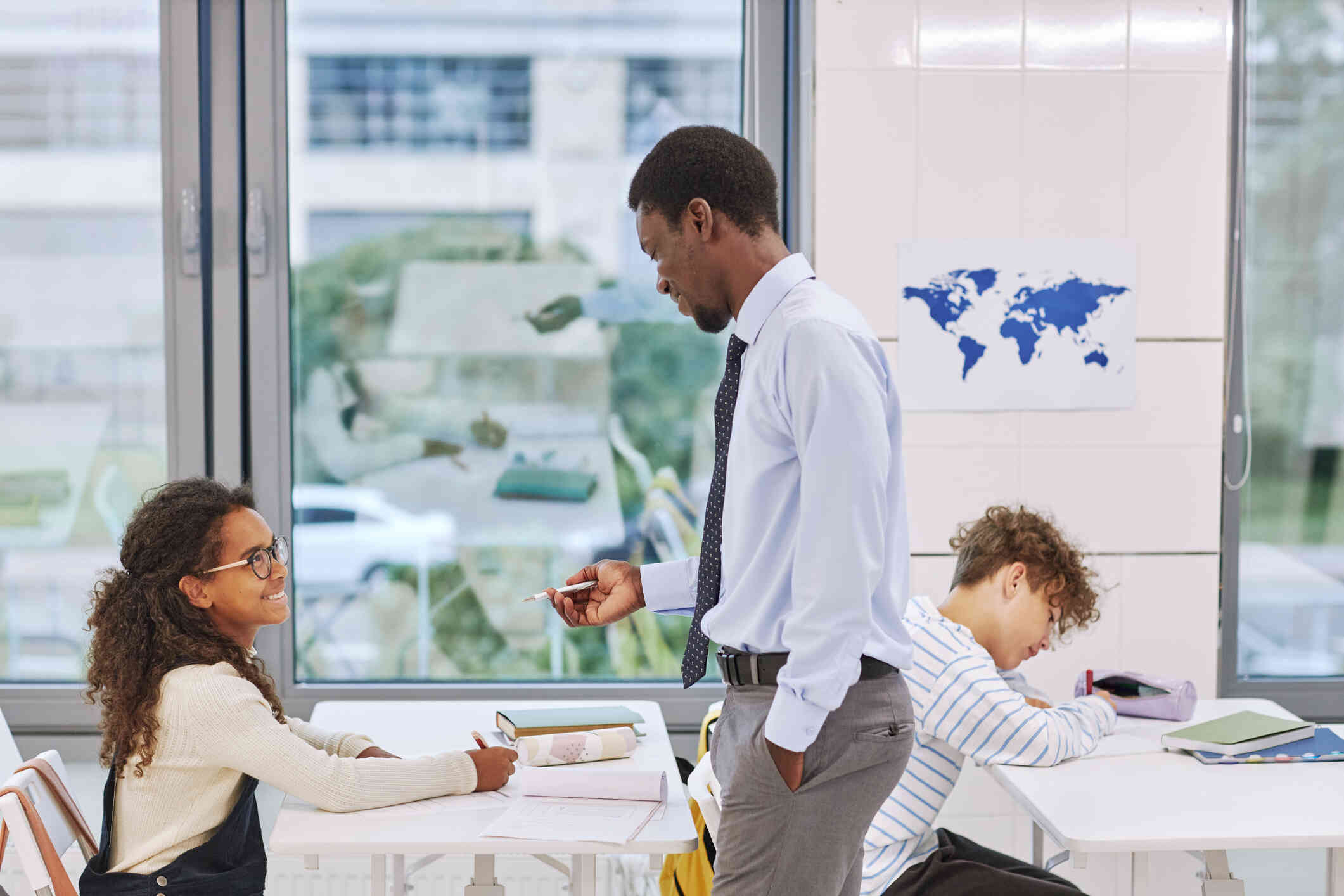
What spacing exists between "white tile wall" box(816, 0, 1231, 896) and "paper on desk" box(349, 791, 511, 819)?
1.42 meters

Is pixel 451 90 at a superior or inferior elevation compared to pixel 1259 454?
superior

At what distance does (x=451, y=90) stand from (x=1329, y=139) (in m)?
2.32

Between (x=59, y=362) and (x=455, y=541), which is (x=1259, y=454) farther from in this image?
(x=59, y=362)

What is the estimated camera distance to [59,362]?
3.07m

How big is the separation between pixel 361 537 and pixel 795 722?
2014mm

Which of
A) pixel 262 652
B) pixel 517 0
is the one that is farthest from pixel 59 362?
pixel 517 0

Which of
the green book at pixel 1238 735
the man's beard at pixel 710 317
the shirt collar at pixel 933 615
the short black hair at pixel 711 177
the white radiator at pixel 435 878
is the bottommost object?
the white radiator at pixel 435 878

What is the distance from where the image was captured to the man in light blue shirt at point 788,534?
1.37 m

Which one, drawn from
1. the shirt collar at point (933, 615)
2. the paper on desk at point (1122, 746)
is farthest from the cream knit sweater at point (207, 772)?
the paper on desk at point (1122, 746)

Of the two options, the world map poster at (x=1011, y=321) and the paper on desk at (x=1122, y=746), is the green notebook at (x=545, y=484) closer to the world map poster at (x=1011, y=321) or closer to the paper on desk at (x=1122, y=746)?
the world map poster at (x=1011, y=321)

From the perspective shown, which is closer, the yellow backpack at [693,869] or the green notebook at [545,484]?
the yellow backpack at [693,869]

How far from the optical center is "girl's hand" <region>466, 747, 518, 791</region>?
1860 millimetres

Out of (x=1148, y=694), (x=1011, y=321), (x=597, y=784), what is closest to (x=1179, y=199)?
(x=1011, y=321)

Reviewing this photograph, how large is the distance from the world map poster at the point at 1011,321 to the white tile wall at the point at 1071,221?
4 centimetres
